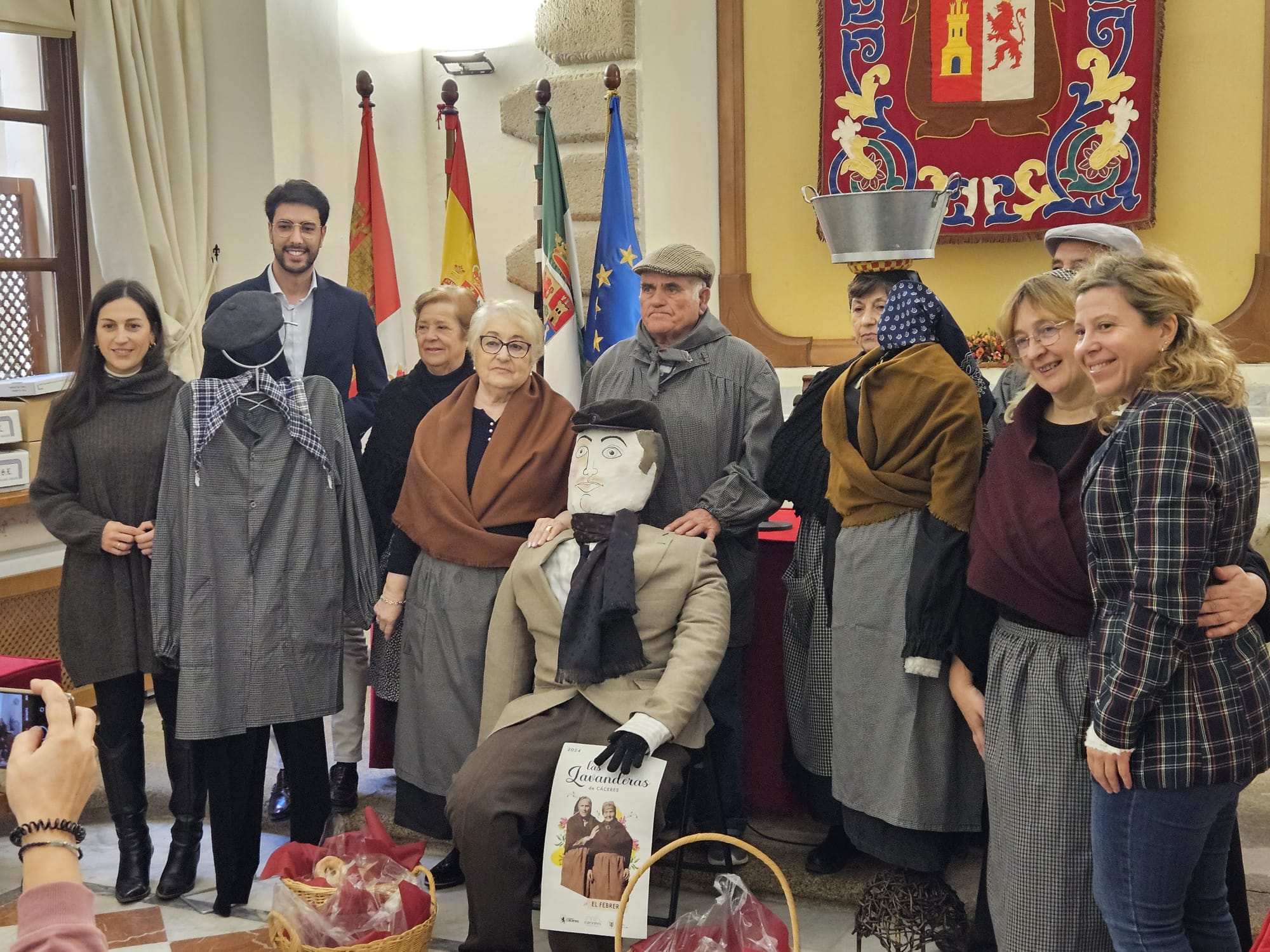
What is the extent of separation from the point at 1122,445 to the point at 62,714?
55.0 inches

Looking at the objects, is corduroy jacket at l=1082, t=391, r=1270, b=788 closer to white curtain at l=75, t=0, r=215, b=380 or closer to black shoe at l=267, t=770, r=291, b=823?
black shoe at l=267, t=770, r=291, b=823

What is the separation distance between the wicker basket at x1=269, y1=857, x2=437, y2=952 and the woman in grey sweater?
59cm

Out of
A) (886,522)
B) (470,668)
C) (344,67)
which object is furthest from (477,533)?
(344,67)

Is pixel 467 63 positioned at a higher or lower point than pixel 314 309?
higher

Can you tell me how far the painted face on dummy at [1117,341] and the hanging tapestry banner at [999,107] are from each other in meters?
3.21

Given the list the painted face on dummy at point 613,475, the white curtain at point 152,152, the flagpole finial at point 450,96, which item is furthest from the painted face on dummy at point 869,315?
the white curtain at point 152,152

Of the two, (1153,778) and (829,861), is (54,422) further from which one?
(1153,778)

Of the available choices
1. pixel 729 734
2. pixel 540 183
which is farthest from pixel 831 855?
pixel 540 183

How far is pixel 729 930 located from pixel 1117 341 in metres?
1.21

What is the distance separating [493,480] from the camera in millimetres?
2781

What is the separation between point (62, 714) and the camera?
53.2 inches

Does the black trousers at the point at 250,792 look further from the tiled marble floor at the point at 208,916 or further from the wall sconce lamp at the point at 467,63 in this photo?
the wall sconce lamp at the point at 467,63

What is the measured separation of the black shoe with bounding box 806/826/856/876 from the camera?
288cm

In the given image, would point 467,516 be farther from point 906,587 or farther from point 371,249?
point 371,249
